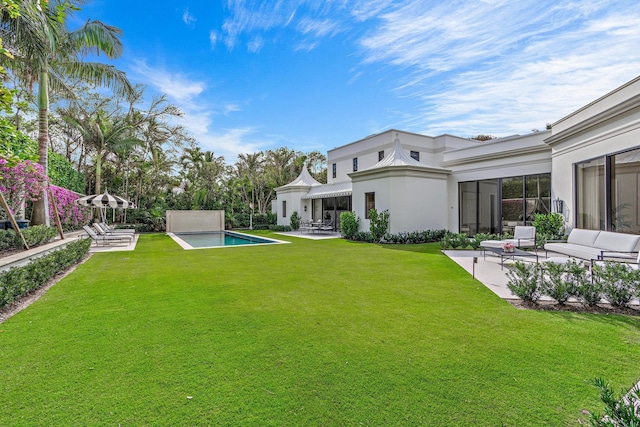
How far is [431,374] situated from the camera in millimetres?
3777

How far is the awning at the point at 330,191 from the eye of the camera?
85.1ft

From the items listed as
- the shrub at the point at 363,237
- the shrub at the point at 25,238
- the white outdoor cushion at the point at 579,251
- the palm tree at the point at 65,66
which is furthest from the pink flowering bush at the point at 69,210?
the white outdoor cushion at the point at 579,251

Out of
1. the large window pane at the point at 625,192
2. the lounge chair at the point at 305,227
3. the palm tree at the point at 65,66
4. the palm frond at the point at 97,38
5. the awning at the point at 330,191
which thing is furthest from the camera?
the lounge chair at the point at 305,227

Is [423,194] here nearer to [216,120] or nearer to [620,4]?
[620,4]

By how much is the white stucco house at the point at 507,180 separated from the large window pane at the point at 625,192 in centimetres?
3

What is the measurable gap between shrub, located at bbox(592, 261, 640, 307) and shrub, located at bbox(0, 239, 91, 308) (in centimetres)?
1104

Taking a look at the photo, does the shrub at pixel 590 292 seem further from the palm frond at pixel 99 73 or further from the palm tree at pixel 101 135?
the palm tree at pixel 101 135

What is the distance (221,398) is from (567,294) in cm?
649

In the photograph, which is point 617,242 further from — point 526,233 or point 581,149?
point 581,149

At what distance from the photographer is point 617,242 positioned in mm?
9352

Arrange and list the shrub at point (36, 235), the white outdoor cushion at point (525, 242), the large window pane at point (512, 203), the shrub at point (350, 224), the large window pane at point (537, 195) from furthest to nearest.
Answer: the shrub at point (350, 224) < the large window pane at point (512, 203) < the large window pane at point (537, 195) < the white outdoor cushion at point (525, 242) < the shrub at point (36, 235)

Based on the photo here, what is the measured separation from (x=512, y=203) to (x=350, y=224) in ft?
30.0

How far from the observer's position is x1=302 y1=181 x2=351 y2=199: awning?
25938 mm

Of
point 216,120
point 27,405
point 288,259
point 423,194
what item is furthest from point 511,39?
point 216,120
